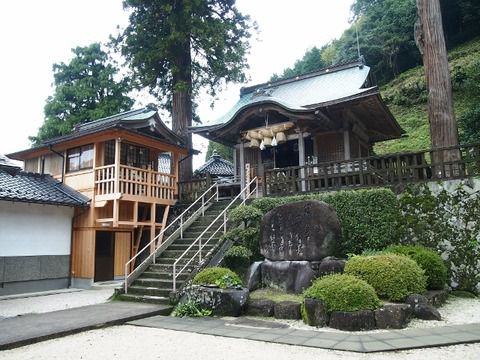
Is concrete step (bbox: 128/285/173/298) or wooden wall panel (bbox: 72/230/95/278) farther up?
wooden wall panel (bbox: 72/230/95/278)

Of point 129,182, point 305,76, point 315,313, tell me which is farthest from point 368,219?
point 305,76

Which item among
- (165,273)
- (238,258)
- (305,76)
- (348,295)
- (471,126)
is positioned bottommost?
(348,295)

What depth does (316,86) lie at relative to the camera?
19.5 m

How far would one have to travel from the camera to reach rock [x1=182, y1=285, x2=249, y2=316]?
887cm

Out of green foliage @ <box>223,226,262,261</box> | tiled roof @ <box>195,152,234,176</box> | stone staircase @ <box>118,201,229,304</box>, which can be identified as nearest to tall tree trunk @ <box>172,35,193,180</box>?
tiled roof @ <box>195,152,234,176</box>

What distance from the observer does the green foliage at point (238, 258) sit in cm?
Answer: 1090

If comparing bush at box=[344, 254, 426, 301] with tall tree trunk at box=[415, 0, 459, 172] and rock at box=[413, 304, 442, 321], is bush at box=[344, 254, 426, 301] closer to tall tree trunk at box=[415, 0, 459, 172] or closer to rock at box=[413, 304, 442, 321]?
rock at box=[413, 304, 442, 321]

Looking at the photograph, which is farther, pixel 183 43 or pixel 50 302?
pixel 183 43

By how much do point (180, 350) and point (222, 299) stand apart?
2.82 metres

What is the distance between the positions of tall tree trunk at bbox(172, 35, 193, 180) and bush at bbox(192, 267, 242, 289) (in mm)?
11920

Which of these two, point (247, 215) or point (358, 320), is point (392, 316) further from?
point (247, 215)

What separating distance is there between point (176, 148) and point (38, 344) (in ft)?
40.2

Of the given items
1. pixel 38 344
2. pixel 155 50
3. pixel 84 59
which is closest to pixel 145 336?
pixel 38 344

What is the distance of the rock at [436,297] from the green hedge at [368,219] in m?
1.98
